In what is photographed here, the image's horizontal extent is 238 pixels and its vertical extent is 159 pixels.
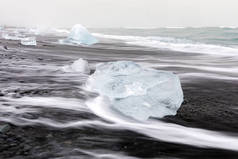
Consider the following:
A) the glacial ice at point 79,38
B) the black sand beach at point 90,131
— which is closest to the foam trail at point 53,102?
the black sand beach at point 90,131

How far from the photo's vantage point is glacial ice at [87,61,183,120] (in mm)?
5805

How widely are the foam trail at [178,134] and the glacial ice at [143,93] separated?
9.0 inches

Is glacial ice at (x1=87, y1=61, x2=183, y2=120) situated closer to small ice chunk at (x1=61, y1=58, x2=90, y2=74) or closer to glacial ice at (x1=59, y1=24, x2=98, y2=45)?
small ice chunk at (x1=61, y1=58, x2=90, y2=74)

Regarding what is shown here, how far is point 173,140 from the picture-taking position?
491cm

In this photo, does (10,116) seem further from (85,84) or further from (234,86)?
(234,86)

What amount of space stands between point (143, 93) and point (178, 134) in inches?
41.7

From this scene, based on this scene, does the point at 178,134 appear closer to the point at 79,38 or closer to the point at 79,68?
the point at 79,68

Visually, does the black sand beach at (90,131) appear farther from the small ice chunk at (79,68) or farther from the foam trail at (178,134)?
the small ice chunk at (79,68)

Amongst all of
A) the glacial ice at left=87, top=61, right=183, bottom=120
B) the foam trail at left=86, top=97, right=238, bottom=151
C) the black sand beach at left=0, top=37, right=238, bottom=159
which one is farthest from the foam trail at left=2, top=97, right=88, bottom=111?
the foam trail at left=86, top=97, right=238, bottom=151

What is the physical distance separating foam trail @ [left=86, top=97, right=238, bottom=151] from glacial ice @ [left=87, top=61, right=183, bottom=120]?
0.23 m

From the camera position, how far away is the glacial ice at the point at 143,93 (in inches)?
229

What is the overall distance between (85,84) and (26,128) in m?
3.63

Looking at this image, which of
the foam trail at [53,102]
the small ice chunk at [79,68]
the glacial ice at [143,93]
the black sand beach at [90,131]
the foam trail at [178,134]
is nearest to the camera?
the black sand beach at [90,131]

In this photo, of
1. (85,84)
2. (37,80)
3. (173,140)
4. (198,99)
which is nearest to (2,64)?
(37,80)
